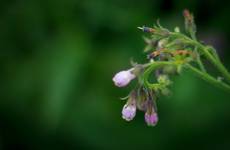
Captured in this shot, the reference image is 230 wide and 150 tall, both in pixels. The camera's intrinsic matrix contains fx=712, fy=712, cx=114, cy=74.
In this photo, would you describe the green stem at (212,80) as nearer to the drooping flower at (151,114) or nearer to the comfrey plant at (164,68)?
the comfrey plant at (164,68)

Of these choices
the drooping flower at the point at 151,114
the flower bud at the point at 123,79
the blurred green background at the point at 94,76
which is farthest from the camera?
the blurred green background at the point at 94,76

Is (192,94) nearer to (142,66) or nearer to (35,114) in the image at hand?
(35,114)

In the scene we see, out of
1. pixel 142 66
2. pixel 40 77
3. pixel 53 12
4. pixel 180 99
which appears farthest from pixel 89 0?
pixel 142 66

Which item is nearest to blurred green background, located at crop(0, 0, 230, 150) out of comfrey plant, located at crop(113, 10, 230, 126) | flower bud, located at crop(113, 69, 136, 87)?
comfrey plant, located at crop(113, 10, 230, 126)

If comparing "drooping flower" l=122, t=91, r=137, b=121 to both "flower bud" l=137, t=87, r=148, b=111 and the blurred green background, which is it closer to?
"flower bud" l=137, t=87, r=148, b=111

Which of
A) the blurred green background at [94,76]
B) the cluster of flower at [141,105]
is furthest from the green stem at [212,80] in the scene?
the blurred green background at [94,76]

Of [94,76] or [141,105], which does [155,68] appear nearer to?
[141,105]
